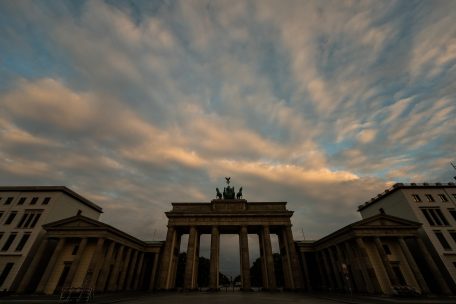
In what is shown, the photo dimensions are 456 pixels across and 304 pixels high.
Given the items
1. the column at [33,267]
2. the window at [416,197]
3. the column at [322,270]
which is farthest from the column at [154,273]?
the window at [416,197]

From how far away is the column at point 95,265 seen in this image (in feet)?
103

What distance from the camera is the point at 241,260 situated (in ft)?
130

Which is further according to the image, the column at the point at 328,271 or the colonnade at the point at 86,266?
the column at the point at 328,271

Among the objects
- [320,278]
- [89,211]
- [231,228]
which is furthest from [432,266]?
[89,211]

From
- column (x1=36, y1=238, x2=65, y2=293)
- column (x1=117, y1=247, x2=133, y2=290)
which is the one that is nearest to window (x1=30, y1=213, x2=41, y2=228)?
column (x1=36, y1=238, x2=65, y2=293)

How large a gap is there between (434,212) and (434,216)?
74 cm

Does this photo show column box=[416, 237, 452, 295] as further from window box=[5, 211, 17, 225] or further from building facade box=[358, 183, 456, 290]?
window box=[5, 211, 17, 225]

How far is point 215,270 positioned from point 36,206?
34931mm

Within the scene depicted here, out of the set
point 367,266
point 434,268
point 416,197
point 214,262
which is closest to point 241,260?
point 214,262

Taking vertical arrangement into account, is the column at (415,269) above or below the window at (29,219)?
below

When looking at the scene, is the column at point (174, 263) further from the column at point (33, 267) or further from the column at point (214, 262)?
the column at point (33, 267)

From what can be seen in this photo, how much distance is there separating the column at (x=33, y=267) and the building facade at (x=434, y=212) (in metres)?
58.9

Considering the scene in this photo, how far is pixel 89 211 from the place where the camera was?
47719 millimetres

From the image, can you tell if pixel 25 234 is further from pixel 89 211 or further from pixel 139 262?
pixel 139 262
